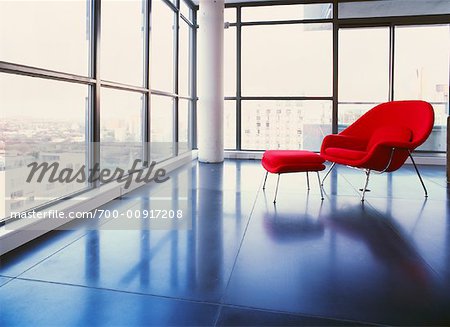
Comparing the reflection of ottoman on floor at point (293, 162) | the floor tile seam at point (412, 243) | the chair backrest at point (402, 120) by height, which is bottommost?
the floor tile seam at point (412, 243)

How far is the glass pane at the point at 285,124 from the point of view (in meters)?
7.62

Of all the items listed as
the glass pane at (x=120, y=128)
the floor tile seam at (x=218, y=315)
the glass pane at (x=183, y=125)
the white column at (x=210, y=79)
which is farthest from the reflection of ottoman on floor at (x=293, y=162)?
the glass pane at (x=183, y=125)

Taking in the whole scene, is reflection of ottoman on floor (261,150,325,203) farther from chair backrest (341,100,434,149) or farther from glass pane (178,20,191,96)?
glass pane (178,20,191,96)

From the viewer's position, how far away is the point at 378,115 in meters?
4.56

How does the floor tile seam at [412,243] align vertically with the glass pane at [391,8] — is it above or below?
below

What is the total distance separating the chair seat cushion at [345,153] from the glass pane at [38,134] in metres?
2.77

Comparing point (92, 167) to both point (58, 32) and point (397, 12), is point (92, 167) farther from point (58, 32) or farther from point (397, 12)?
point (397, 12)

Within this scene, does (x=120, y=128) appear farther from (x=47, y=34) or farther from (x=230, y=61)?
(x=230, y=61)

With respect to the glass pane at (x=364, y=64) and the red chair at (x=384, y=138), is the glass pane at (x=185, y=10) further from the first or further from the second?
the red chair at (x=384, y=138)

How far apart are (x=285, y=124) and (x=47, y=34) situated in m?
5.64

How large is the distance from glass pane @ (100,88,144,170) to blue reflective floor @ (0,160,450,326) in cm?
79

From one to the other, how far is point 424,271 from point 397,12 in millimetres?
6633

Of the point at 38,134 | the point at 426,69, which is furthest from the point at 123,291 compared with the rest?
the point at 426,69

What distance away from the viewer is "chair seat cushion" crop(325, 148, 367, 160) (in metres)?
3.91
